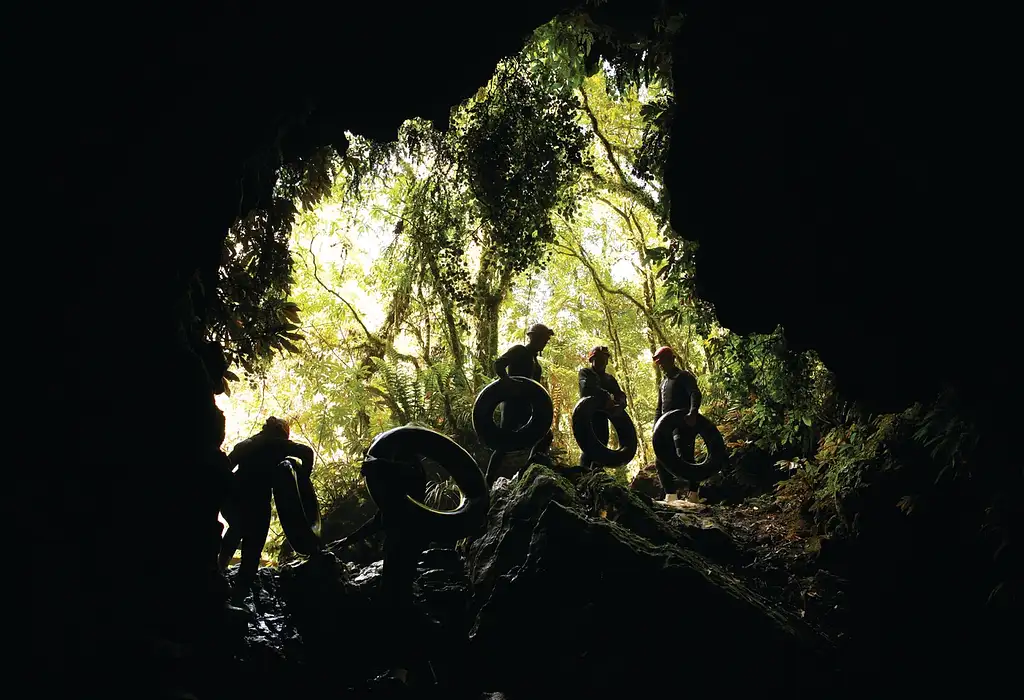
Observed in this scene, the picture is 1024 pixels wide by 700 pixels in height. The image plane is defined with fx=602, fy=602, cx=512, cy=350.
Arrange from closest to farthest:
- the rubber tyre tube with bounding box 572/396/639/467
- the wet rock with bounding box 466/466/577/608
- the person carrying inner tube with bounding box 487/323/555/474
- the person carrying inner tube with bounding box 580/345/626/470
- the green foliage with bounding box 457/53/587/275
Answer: the wet rock with bounding box 466/466/577/608
the person carrying inner tube with bounding box 487/323/555/474
the rubber tyre tube with bounding box 572/396/639/467
the person carrying inner tube with bounding box 580/345/626/470
the green foliage with bounding box 457/53/587/275

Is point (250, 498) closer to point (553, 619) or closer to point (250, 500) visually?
point (250, 500)

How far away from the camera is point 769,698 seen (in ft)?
12.6

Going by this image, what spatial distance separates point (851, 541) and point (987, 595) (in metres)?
0.95

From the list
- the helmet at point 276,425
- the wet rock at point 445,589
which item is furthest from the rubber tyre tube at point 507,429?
the helmet at point 276,425

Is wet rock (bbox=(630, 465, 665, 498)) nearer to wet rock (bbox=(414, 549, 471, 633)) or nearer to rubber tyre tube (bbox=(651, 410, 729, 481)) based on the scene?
rubber tyre tube (bbox=(651, 410, 729, 481))

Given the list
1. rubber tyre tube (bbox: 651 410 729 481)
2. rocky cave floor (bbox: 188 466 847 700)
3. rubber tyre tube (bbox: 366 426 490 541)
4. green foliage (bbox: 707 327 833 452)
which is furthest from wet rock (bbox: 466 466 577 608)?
green foliage (bbox: 707 327 833 452)

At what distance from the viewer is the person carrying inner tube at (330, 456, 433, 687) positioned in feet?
14.6

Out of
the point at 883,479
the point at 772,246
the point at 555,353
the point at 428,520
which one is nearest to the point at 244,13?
the point at 428,520

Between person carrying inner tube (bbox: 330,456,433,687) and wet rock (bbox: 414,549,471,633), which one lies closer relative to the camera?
person carrying inner tube (bbox: 330,456,433,687)

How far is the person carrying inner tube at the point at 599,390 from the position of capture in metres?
7.38

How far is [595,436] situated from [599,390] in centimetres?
57

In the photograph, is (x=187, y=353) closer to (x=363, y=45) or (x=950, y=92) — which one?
(x=363, y=45)

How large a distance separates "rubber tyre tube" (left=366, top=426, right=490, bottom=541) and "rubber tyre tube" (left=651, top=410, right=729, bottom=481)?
3066 mm

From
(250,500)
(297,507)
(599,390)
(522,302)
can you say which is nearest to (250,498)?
(250,500)
